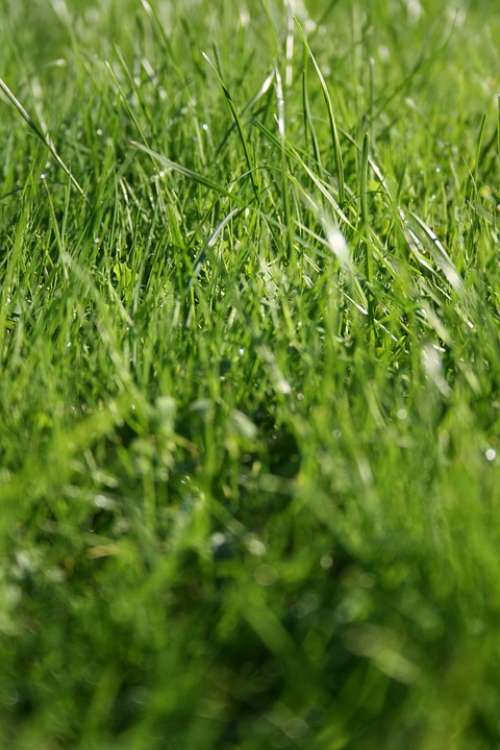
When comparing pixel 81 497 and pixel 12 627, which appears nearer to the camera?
pixel 12 627

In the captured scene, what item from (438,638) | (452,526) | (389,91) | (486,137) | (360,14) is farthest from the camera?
(360,14)

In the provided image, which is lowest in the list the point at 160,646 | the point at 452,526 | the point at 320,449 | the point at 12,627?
the point at 12,627

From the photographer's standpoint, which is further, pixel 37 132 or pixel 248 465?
pixel 37 132

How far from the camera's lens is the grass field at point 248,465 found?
147 centimetres

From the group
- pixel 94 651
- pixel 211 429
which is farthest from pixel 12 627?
pixel 211 429

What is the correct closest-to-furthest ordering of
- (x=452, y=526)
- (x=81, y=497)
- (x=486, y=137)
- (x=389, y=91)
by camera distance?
1. (x=452, y=526)
2. (x=81, y=497)
3. (x=486, y=137)
4. (x=389, y=91)

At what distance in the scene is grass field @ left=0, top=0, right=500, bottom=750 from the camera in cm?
147

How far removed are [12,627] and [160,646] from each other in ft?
0.78

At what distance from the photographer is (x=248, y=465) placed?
6.31ft

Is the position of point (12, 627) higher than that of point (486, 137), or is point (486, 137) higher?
point (486, 137)

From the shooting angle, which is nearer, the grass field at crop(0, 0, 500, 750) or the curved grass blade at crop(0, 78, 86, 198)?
the grass field at crop(0, 0, 500, 750)

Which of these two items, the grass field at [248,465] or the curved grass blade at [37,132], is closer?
the grass field at [248,465]

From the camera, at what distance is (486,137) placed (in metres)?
3.27

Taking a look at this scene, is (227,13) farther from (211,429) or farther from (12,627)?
(12,627)
